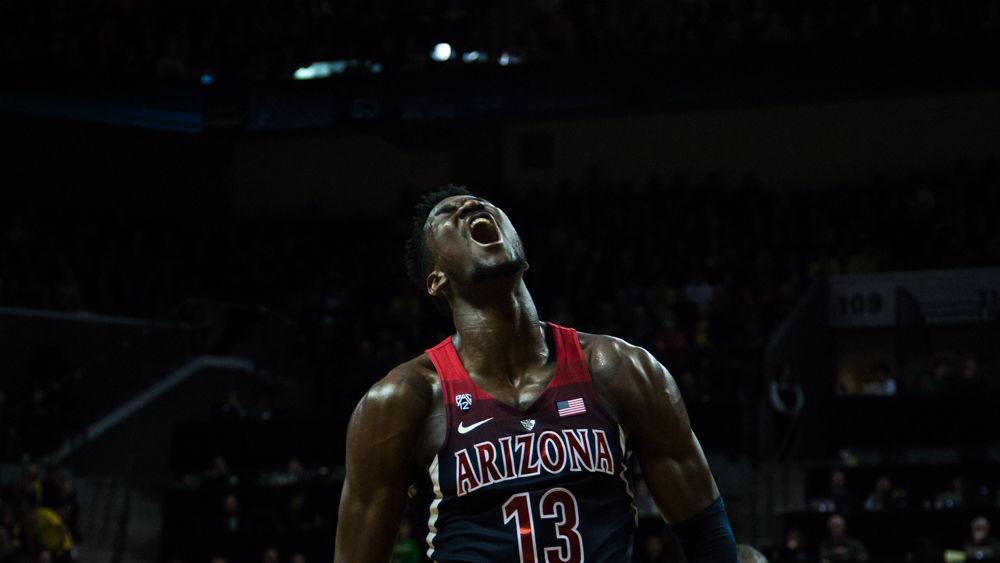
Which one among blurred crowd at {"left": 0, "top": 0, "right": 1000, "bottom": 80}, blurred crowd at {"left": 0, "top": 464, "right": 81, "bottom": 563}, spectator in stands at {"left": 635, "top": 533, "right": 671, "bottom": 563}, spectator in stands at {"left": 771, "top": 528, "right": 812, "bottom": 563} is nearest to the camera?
spectator in stands at {"left": 771, "top": 528, "right": 812, "bottom": 563}

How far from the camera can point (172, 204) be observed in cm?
2872

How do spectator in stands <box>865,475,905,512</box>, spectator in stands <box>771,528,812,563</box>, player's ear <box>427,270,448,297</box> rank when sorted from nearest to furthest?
player's ear <box>427,270,448,297</box> → spectator in stands <box>771,528,812,563</box> → spectator in stands <box>865,475,905,512</box>

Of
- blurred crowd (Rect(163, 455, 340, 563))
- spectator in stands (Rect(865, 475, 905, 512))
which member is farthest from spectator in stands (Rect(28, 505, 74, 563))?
spectator in stands (Rect(865, 475, 905, 512))

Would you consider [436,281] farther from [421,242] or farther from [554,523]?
[554,523]

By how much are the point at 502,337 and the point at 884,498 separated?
11202 millimetres

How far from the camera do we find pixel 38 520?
14930 mm

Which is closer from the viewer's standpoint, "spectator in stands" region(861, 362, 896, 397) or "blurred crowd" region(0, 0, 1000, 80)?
"spectator in stands" region(861, 362, 896, 397)

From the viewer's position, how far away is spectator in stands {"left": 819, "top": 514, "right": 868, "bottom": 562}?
12.9 m

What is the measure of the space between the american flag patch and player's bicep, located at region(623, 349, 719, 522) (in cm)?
13

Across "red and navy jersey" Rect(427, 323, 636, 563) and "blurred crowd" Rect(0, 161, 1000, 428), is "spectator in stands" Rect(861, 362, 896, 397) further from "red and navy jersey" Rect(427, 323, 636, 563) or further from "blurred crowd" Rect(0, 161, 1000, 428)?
"red and navy jersey" Rect(427, 323, 636, 563)

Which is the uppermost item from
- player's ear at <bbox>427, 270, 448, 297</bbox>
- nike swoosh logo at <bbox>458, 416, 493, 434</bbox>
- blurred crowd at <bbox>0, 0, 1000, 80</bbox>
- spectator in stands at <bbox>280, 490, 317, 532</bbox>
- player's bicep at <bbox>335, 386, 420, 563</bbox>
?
blurred crowd at <bbox>0, 0, 1000, 80</bbox>

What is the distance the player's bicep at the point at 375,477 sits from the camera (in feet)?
11.7

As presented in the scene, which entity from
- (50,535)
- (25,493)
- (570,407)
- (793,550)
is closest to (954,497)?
(793,550)

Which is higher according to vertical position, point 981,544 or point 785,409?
point 785,409
